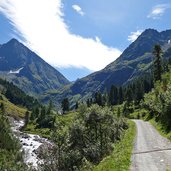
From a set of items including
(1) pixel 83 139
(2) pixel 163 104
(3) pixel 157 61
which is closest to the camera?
(1) pixel 83 139

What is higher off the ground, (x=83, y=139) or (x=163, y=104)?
(x=163, y=104)

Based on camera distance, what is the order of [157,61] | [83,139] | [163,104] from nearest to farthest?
[83,139]
[163,104]
[157,61]

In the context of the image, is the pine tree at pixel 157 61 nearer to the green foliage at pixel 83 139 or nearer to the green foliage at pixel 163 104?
the green foliage at pixel 163 104

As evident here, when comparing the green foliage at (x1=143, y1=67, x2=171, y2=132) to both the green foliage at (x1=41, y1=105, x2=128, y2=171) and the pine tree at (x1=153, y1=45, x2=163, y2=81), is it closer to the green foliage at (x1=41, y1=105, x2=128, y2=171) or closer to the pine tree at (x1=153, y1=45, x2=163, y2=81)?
the green foliage at (x1=41, y1=105, x2=128, y2=171)

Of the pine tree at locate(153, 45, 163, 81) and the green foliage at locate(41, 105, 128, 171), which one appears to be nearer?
the green foliage at locate(41, 105, 128, 171)

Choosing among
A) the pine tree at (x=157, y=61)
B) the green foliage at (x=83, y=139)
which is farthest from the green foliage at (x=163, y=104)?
the pine tree at (x=157, y=61)

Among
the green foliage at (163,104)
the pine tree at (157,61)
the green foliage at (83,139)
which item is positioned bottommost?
the green foliage at (83,139)

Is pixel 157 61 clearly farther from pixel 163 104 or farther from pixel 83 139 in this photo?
pixel 83 139

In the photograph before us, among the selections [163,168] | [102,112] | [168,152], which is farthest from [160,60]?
[163,168]

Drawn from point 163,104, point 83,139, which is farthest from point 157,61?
point 83,139

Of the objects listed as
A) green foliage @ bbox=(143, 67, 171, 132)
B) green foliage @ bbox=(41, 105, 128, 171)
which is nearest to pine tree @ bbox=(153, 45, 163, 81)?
green foliage @ bbox=(143, 67, 171, 132)

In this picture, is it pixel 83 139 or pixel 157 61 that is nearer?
pixel 83 139

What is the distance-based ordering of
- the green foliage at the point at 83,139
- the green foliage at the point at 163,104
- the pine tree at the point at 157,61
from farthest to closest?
1. the pine tree at the point at 157,61
2. the green foliage at the point at 163,104
3. the green foliage at the point at 83,139

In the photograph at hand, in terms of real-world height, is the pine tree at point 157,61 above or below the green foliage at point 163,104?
above
